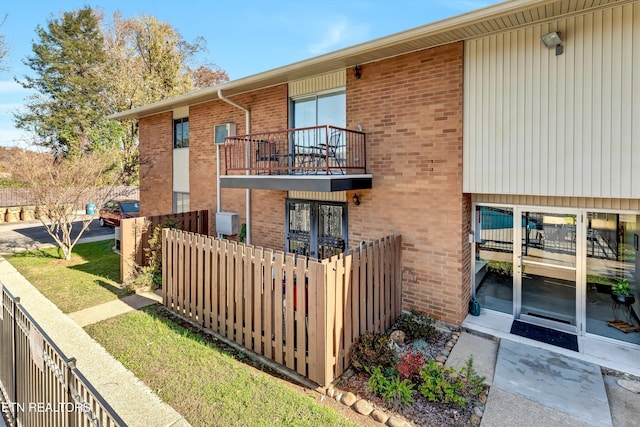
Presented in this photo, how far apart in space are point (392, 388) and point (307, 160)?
550 centimetres

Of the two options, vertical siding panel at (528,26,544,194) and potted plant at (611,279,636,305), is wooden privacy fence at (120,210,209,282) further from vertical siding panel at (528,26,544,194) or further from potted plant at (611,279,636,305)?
potted plant at (611,279,636,305)

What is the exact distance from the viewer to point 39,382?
301 centimetres

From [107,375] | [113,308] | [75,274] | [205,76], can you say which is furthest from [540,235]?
[205,76]

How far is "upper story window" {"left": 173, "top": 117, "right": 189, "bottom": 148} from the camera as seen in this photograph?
38.3ft

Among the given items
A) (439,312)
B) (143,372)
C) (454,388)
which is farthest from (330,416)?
(439,312)

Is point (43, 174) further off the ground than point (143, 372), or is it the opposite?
point (43, 174)

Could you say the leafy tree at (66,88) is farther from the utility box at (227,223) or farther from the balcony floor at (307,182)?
the balcony floor at (307,182)

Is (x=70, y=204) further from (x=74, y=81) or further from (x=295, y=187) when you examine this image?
(x=74, y=81)

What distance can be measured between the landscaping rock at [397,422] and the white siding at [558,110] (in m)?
3.95

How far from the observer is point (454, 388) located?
3.95 metres

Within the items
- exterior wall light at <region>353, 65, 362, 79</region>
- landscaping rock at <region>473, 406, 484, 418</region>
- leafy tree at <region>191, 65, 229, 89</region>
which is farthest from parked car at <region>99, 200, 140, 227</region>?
landscaping rock at <region>473, 406, 484, 418</region>

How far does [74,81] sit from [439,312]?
3033 centimetres

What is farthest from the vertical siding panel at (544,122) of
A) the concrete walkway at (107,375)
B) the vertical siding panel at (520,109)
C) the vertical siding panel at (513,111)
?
the concrete walkway at (107,375)

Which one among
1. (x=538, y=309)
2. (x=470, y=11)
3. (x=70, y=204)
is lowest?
(x=538, y=309)
